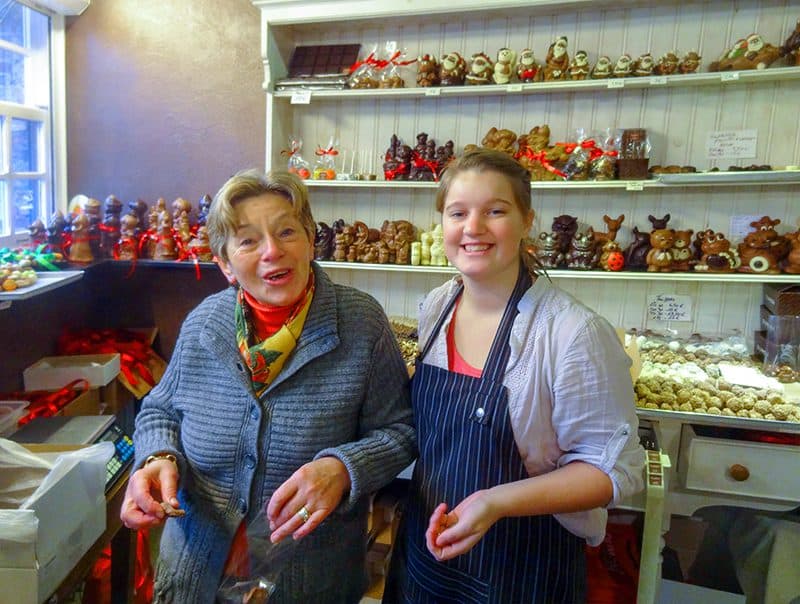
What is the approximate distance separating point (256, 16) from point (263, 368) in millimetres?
2143

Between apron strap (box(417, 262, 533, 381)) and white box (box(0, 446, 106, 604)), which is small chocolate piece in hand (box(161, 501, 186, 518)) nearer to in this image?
white box (box(0, 446, 106, 604))

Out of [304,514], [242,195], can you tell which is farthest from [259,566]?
[242,195]

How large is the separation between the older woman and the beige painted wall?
1767 mm

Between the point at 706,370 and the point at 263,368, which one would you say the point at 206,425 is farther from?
the point at 706,370

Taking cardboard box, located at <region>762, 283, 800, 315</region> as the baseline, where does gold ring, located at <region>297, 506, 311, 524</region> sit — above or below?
below

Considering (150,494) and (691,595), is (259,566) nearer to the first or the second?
(150,494)

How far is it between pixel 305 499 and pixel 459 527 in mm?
233

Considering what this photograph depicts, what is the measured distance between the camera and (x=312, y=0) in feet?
7.73

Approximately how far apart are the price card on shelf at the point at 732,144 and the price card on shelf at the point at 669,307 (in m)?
0.56

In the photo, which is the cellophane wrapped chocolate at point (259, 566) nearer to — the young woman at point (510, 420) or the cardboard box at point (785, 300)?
the young woman at point (510, 420)

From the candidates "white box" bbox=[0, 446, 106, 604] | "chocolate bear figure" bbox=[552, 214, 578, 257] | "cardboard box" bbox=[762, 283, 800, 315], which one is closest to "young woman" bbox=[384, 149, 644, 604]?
"white box" bbox=[0, 446, 106, 604]

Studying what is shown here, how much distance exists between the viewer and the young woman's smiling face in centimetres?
100

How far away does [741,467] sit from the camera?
1.80 meters

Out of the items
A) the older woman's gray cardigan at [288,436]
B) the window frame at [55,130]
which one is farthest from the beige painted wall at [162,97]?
the older woman's gray cardigan at [288,436]
